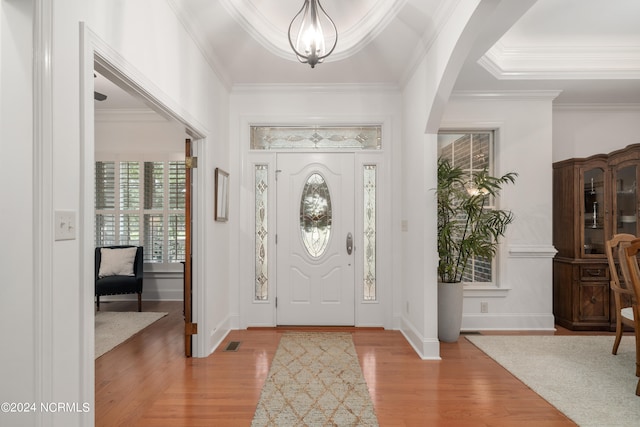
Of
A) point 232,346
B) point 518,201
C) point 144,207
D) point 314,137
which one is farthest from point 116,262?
point 518,201

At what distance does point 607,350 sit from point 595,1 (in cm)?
312

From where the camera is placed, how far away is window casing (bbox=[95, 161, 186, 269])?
18.5ft

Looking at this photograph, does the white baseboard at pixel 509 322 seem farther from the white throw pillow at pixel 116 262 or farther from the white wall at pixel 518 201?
the white throw pillow at pixel 116 262

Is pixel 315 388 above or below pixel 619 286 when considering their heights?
below

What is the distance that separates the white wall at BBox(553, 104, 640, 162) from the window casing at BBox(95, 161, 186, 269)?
5.19 meters

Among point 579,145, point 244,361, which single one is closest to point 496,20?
point 579,145

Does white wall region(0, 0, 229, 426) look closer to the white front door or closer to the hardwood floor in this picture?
the hardwood floor

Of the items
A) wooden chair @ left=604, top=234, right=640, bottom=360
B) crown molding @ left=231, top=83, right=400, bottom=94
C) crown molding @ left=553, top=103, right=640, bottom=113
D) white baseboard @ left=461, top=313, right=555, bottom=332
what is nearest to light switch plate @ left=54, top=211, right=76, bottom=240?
crown molding @ left=231, top=83, right=400, bottom=94

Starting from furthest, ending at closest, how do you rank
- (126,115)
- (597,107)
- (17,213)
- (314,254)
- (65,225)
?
(126,115) < (597,107) < (314,254) < (65,225) < (17,213)

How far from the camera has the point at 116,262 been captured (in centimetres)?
507

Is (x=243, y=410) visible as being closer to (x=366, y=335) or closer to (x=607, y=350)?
(x=366, y=335)

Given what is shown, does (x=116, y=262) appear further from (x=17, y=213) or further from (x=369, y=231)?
(x=17, y=213)

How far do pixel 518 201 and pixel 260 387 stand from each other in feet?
11.3

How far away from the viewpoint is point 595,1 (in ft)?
10.2
